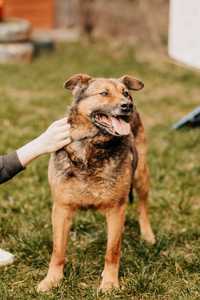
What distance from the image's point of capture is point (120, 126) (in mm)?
3641

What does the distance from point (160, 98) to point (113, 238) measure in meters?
6.01

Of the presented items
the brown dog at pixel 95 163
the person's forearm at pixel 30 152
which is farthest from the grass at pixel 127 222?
the person's forearm at pixel 30 152

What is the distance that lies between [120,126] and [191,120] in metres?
4.13

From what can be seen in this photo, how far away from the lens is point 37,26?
1568 cm

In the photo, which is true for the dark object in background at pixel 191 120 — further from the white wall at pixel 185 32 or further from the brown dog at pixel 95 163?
the brown dog at pixel 95 163

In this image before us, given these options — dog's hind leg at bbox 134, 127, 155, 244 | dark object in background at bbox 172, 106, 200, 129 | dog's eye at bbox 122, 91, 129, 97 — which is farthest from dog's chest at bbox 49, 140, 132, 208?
dark object in background at bbox 172, 106, 200, 129

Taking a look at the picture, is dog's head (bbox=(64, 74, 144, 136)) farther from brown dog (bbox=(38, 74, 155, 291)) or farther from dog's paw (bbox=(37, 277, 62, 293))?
dog's paw (bbox=(37, 277, 62, 293))

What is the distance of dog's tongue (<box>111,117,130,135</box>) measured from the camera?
142 inches

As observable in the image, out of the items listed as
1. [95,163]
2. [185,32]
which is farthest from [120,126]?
[185,32]

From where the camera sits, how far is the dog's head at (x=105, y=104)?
3592 mm

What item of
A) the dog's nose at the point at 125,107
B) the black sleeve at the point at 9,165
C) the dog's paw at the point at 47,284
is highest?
the dog's nose at the point at 125,107

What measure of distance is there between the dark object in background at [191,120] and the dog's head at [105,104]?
381 cm

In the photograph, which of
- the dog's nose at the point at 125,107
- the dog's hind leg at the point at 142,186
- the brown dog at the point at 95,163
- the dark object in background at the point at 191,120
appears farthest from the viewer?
the dark object in background at the point at 191,120

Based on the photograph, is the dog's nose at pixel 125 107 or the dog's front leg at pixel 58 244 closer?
the dog's nose at pixel 125 107
